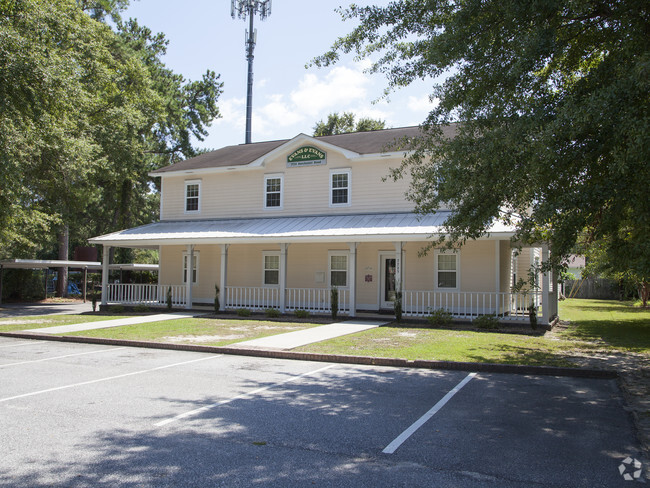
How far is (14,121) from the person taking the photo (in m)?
15.3

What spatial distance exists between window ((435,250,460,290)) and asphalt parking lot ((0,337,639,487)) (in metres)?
10.0

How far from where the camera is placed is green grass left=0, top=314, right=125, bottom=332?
53.8ft

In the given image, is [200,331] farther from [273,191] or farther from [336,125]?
[336,125]

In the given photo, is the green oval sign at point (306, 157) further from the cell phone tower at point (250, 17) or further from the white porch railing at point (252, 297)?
the cell phone tower at point (250, 17)

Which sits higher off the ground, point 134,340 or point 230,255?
point 230,255

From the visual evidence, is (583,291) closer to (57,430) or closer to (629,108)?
(629,108)

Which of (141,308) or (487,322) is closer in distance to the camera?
(487,322)

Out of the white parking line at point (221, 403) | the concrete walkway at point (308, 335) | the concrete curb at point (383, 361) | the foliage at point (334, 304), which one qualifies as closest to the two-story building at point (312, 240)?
the foliage at point (334, 304)

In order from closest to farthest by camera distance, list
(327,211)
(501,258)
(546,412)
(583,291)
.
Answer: (546,412), (501,258), (327,211), (583,291)

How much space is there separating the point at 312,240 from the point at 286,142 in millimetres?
5239

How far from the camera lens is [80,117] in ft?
78.1

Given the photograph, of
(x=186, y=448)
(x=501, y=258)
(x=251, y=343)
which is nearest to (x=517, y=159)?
(x=186, y=448)

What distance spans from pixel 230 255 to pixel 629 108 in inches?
739

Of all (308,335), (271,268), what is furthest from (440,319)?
(271,268)
